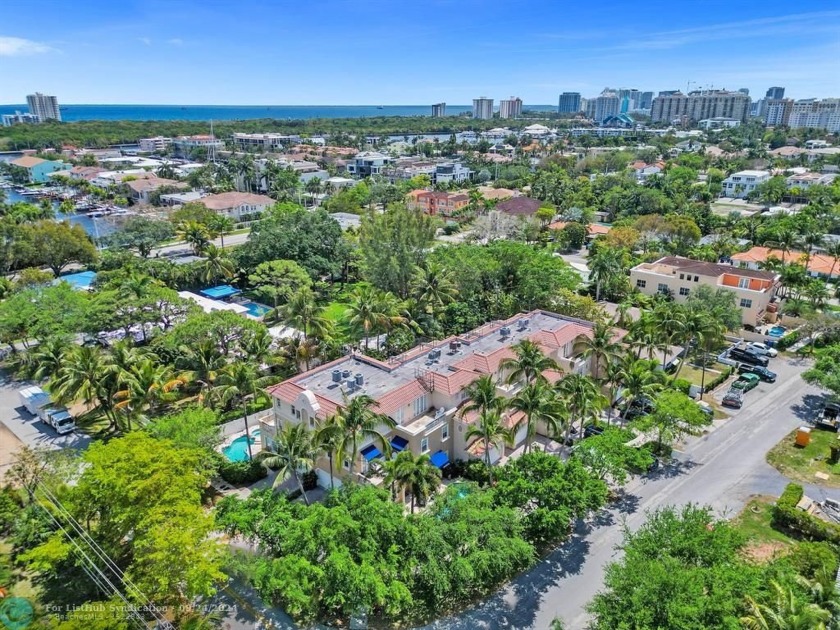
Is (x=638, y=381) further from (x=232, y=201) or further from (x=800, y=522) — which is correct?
(x=232, y=201)

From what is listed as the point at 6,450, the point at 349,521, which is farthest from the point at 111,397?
the point at 349,521

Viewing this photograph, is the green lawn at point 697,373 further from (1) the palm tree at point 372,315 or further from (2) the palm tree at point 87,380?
(2) the palm tree at point 87,380

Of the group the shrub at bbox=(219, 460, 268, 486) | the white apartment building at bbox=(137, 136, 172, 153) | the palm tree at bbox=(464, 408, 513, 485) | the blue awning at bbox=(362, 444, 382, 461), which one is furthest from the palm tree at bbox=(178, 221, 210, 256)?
the white apartment building at bbox=(137, 136, 172, 153)

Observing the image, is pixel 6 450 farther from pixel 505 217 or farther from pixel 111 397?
pixel 505 217

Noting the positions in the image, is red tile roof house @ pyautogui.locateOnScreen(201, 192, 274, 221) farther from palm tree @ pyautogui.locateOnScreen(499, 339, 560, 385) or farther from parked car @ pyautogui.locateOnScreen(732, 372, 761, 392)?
parked car @ pyautogui.locateOnScreen(732, 372, 761, 392)

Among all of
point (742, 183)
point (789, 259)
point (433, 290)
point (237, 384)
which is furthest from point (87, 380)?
point (742, 183)
